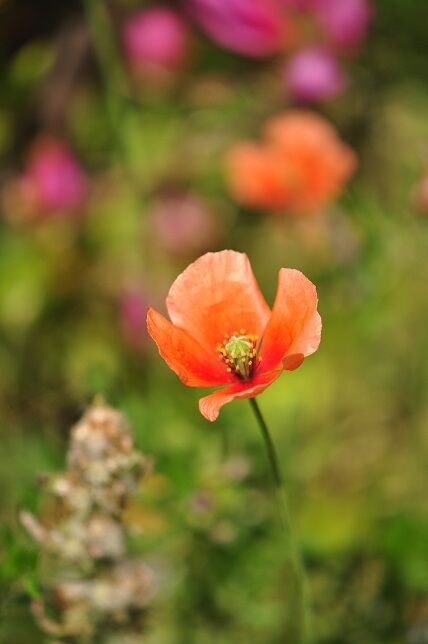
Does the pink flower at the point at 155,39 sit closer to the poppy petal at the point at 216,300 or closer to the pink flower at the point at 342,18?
the pink flower at the point at 342,18

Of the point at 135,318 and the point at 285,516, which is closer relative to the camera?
the point at 285,516

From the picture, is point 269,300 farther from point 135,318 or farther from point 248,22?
point 248,22

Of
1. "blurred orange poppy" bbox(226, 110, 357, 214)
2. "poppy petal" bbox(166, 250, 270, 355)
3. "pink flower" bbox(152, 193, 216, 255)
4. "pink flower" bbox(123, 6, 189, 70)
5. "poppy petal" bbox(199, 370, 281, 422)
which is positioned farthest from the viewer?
"pink flower" bbox(123, 6, 189, 70)

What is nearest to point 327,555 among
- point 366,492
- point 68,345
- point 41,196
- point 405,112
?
point 366,492

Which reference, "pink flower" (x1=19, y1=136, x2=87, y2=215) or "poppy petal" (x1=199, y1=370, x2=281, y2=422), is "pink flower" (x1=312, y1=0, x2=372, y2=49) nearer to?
"pink flower" (x1=19, y1=136, x2=87, y2=215)

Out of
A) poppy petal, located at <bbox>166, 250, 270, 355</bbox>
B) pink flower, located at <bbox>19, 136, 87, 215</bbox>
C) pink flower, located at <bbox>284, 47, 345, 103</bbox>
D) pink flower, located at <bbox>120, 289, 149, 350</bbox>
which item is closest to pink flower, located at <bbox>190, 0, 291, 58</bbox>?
pink flower, located at <bbox>284, 47, 345, 103</bbox>

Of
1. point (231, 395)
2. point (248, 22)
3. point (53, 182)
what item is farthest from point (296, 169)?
point (231, 395)
